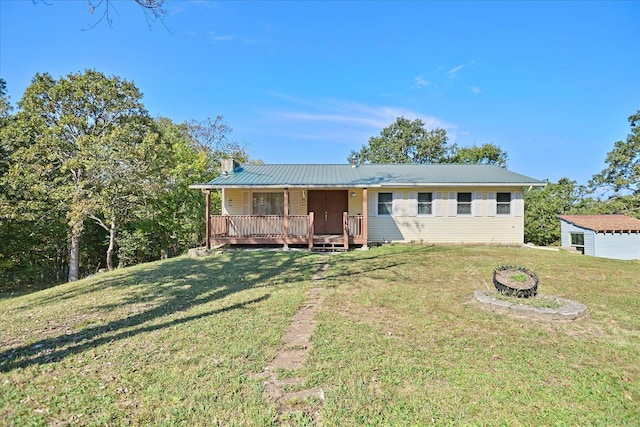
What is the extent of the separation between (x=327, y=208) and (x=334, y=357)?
36.8ft

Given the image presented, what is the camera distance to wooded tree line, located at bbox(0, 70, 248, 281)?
1415 cm

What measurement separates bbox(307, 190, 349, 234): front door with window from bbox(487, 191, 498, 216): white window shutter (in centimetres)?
598

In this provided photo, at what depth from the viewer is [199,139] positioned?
91.6 feet

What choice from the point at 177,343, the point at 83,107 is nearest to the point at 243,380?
the point at 177,343

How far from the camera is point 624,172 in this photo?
2494 cm

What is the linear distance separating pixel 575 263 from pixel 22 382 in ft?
42.7

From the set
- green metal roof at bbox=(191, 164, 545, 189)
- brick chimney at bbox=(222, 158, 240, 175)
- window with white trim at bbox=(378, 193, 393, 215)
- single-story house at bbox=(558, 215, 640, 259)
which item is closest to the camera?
green metal roof at bbox=(191, 164, 545, 189)

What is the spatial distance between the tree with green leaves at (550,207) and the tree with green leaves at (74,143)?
2513cm

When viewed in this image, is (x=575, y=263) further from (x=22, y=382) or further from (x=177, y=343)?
(x=22, y=382)

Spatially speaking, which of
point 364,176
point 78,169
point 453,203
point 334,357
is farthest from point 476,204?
point 78,169

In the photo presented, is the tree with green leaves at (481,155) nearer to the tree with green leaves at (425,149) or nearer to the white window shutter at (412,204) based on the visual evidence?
the tree with green leaves at (425,149)

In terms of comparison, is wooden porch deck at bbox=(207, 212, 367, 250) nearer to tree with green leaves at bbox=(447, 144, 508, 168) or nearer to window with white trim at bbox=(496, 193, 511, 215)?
window with white trim at bbox=(496, 193, 511, 215)

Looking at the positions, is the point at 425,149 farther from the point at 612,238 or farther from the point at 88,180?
the point at 88,180

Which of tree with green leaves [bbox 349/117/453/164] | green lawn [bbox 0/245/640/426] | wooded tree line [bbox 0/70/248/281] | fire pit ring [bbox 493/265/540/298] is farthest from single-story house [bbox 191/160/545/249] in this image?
tree with green leaves [bbox 349/117/453/164]
